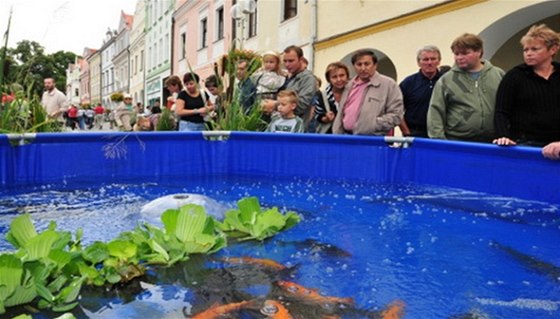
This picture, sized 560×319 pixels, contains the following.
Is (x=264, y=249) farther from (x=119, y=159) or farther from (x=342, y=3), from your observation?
(x=342, y=3)

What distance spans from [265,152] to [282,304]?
327cm

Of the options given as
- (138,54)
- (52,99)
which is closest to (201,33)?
(52,99)

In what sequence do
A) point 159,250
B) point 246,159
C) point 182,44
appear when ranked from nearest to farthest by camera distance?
point 159,250
point 246,159
point 182,44

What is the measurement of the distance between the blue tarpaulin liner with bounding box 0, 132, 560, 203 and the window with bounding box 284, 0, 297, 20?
10400 mm

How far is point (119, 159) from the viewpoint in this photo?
15.3ft

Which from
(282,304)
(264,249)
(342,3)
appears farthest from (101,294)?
(342,3)

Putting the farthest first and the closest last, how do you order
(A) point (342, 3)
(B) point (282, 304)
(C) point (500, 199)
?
1. (A) point (342, 3)
2. (C) point (500, 199)
3. (B) point (282, 304)

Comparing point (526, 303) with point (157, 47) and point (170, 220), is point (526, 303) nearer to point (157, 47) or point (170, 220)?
Result: point (170, 220)

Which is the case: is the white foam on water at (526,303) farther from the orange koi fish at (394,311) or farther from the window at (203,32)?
the window at (203,32)

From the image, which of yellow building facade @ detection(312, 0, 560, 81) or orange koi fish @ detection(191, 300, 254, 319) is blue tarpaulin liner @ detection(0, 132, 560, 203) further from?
yellow building facade @ detection(312, 0, 560, 81)

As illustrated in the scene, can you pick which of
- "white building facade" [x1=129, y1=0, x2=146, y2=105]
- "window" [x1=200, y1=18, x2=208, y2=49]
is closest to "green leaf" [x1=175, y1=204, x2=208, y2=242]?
"window" [x1=200, y1=18, x2=208, y2=49]

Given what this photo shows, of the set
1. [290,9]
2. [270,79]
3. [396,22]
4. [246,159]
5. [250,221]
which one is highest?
[290,9]

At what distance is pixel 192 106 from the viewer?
5.88m

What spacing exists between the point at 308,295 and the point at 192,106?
446 cm
